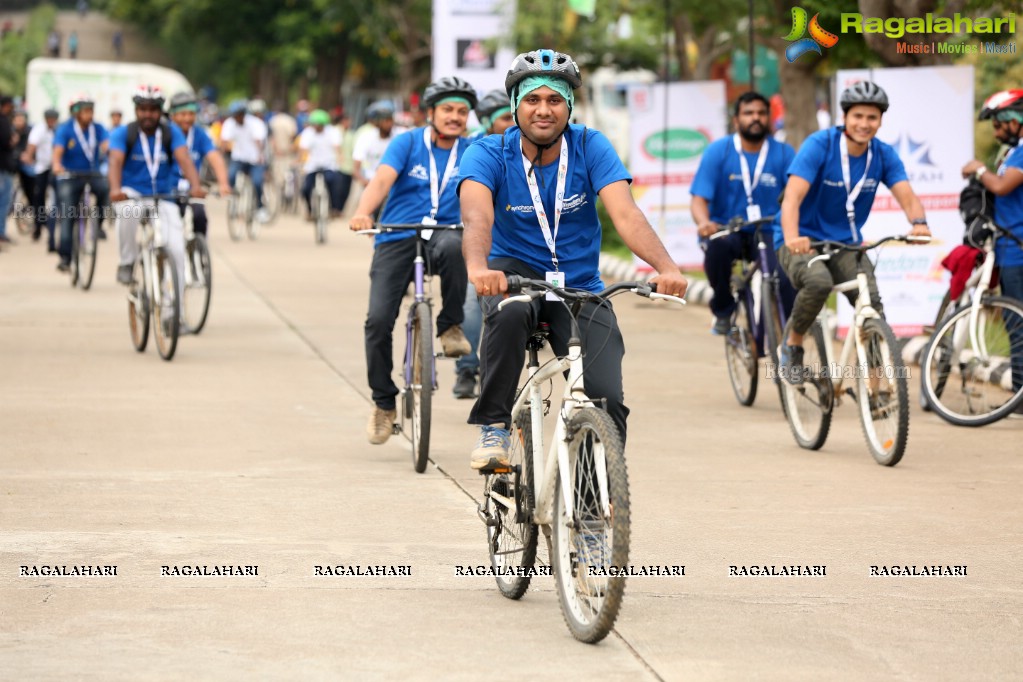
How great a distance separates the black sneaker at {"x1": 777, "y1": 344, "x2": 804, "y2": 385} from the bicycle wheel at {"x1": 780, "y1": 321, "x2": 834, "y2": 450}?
3 centimetres

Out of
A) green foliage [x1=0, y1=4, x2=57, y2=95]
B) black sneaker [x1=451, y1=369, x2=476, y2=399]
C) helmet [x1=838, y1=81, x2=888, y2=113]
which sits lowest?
black sneaker [x1=451, y1=369, x2=476, y2=399]

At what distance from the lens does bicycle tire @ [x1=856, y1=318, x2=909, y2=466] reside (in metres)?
8.89

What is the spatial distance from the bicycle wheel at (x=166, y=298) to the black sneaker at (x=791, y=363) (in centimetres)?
469

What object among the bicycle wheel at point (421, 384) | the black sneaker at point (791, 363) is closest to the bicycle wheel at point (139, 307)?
the bicycle wheel at point (421, 384)

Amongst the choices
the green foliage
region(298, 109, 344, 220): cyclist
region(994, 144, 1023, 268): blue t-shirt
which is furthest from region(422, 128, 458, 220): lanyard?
the green foliage

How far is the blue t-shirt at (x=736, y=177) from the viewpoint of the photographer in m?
11.4

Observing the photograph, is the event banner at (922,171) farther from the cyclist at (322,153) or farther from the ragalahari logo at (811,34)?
the cyclist at (322,153)

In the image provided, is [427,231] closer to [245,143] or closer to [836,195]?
[836,195]

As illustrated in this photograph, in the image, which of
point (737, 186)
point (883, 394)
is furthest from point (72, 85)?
point (883, 394)

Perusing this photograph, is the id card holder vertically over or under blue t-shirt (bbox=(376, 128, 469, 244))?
under

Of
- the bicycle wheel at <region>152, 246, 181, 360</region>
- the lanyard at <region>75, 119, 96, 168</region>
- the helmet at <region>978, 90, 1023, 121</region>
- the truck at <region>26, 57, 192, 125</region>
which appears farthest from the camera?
the truck at <region>26, 57, 192, 125</region>

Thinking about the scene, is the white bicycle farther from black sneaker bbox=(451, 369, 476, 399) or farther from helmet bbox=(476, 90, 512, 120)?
helmet bbox=(476, 90, 512, 120)

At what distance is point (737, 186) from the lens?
1153 centimetres

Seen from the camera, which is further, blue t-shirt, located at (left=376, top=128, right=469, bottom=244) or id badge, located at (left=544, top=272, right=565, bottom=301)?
blue t-shirt, located at (left=376, top=128, right=469, bottom=244)
